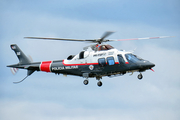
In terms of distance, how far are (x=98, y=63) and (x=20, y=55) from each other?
12.1 meters

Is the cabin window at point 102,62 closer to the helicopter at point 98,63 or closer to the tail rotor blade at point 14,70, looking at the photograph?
the helicopter at point 98,63

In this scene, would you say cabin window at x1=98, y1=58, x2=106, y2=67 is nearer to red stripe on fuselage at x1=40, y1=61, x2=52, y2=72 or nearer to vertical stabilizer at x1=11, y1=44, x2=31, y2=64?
red stripe on fuselage at x1=40, y1=61, x2=52, y2=72

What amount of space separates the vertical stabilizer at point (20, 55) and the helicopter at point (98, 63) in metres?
1.23

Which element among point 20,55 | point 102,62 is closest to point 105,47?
point 102,62

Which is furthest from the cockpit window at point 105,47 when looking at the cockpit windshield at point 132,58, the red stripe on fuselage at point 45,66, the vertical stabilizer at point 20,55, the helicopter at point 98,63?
the vertical stabilizer at point 20,55

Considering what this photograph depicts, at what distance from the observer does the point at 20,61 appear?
44.2 metres

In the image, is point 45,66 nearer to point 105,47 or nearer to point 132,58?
point 105,47

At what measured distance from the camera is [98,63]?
38.8 meters

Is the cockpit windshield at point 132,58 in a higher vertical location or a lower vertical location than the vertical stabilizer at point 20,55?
higher

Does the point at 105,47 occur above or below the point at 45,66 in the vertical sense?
above

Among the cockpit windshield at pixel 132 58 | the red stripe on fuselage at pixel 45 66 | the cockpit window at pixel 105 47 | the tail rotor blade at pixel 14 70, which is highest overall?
the cockpit window at pixel 105 47

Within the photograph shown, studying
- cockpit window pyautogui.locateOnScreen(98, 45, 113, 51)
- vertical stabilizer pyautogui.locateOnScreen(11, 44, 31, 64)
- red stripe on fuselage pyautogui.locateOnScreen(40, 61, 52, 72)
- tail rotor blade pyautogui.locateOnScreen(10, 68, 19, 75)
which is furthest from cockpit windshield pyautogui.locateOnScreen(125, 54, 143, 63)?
tail rotor blade pyautogui.locateOnScreen(10, 68, 19, 75)

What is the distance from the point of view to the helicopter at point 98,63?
37.6 meters

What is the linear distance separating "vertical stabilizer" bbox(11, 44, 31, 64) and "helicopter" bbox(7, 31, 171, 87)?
1234mm
